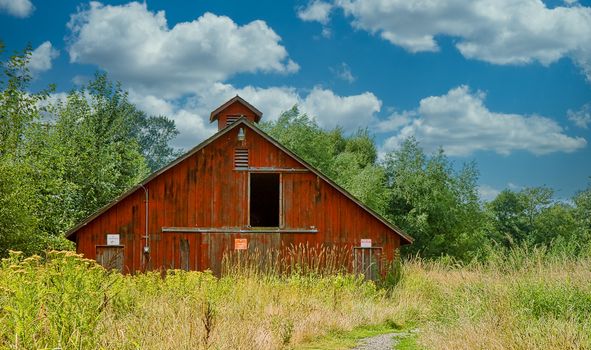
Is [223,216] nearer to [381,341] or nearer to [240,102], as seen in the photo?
[240,102]

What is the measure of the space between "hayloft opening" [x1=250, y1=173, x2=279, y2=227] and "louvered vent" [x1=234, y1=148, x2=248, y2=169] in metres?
3.10

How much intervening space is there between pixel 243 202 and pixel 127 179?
17819 millimetres

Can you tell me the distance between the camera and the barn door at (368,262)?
22219 millimetres

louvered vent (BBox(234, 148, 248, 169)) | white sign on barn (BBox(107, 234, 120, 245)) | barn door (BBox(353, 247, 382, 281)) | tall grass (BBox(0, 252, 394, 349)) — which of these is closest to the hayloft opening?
louvered vent (BBox(234, 148, 248, 169))

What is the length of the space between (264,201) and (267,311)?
1679 centimetres

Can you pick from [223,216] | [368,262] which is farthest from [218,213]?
[368,262]

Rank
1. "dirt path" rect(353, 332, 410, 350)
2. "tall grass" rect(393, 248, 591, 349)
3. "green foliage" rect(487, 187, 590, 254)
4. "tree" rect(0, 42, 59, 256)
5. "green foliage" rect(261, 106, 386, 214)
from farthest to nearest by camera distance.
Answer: "green foliage" rect(487, 187, 590, 254) < "green foliage" rect(261, 106, 386, 214) < "tree" rect(0, 42, 59, 256) < "dirt path" rect(353, 332, 410, 350) < "tall grass" rect(393, 248, 591, 349)

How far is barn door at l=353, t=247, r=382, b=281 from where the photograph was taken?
2222cm

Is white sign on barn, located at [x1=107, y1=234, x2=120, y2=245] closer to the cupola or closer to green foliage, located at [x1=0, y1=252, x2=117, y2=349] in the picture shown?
the cupola

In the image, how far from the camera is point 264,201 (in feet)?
96.2

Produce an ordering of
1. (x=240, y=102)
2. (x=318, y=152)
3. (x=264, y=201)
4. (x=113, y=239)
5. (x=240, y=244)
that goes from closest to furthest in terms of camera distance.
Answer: (x=113, y=239) → (x=240, y=244) → (x=240, y=102) → (x=264, y=201) → (x=318, y=152)

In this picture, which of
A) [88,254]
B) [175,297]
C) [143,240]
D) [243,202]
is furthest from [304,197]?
[175,297]

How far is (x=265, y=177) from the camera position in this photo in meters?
24.4

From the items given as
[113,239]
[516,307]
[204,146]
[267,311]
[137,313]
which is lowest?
[267,311]
